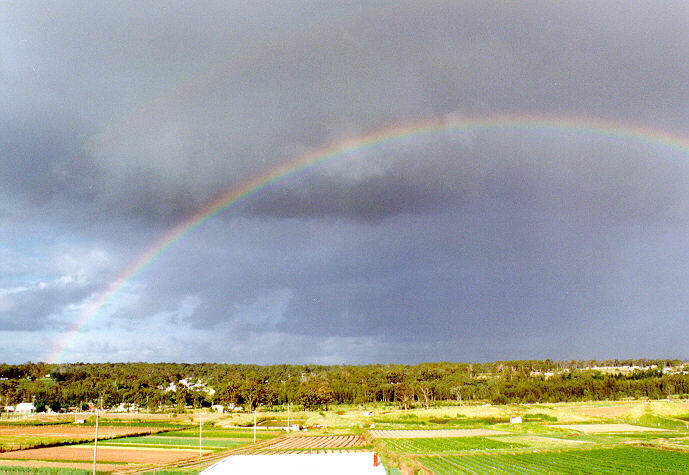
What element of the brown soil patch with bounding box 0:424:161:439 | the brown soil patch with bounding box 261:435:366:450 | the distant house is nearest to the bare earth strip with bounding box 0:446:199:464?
the brown soil patch with bounding box 261:435:366:450

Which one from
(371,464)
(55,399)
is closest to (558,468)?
(371,464)

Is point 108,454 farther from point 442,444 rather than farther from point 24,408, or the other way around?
point 24,408

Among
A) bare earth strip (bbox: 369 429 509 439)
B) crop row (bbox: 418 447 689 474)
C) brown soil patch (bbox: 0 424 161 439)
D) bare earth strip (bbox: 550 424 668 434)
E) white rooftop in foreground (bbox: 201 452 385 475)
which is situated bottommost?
bare earth strip (bbox: 550 424 668 434)

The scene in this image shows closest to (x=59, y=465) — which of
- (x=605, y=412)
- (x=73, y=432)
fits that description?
(x=73, y=432)

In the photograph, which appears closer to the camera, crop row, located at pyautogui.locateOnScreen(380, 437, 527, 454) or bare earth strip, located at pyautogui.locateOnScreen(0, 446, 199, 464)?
bare earth strip, located at pyautogui.locateOnScreen(0, 446, 199, 464)

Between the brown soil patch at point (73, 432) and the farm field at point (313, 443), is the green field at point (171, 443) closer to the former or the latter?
the brown soil patch at point (73, 432)

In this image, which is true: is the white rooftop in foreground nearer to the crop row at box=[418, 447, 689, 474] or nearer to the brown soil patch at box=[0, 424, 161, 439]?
the crop row at box=[418, 447, 689, 474]

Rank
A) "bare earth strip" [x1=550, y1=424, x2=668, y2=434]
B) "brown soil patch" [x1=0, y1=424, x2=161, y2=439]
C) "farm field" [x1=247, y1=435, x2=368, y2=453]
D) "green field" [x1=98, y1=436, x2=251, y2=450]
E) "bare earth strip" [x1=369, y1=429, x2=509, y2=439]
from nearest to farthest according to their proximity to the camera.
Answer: "farm field" [x1=247, y1=435, x2=368, y2=453]
"green field" [x1=98, y1=436, x2=251, y2=450]
"bare earth strip" [x1=369, y1=429, x2=509, y2=439]
"brown soil patch" [x1=0, y1=424, x2=161, y2=439]
"bare earth strip" [x1=550, y1=424, x2=668, y2=434]
